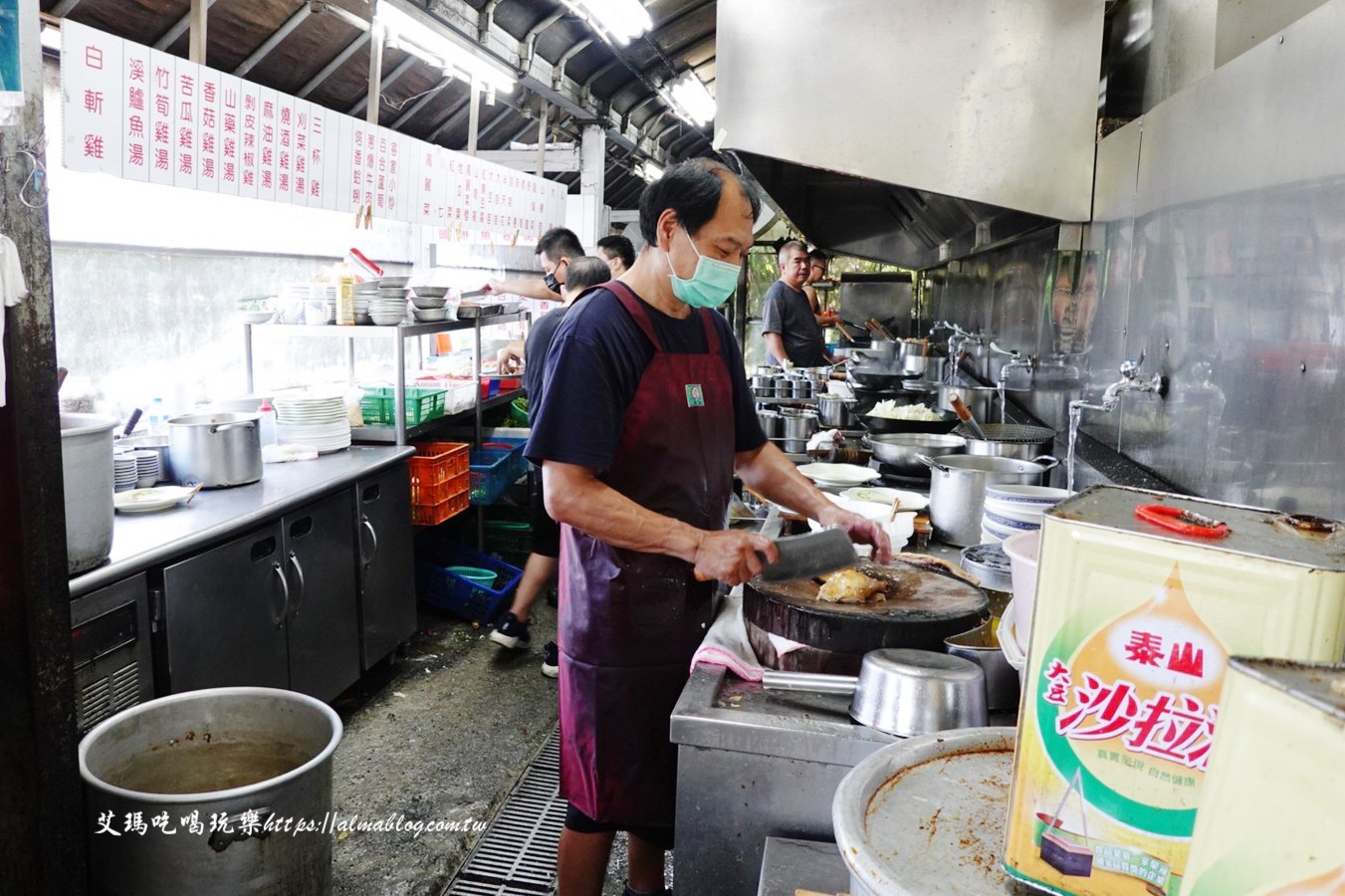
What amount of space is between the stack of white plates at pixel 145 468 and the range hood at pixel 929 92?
2570 millimetres

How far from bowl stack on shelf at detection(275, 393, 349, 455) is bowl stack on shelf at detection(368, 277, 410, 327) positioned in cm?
53

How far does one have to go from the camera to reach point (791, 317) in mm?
7250

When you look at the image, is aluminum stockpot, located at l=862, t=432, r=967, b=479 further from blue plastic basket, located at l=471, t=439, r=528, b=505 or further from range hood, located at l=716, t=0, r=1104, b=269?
blue plastic basket, located at l=471, t=439, r=528, b=505

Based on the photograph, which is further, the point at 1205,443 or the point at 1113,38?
the point at 1113,38

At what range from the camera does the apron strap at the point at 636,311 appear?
2.08m

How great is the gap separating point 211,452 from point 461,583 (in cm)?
177

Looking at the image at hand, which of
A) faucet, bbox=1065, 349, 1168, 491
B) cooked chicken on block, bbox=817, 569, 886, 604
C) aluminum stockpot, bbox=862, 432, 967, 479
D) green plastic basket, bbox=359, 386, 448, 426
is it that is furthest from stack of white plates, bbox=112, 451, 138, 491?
faucet, bbox=1065, 349, 1168, 491

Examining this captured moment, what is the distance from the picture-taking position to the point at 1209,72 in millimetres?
2650

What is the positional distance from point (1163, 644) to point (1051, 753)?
143mm

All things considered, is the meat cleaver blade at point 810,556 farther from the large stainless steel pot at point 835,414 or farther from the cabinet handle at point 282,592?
the large stainless steel pot at point 835,414

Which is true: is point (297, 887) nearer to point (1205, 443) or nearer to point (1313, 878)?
point (1313, 878)

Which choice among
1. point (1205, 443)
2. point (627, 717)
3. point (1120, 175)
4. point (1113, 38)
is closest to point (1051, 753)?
point (627, 717)

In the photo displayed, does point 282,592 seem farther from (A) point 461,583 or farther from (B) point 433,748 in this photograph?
(A) point 461,583

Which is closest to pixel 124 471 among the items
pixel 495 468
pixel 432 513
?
pixel 432 513
